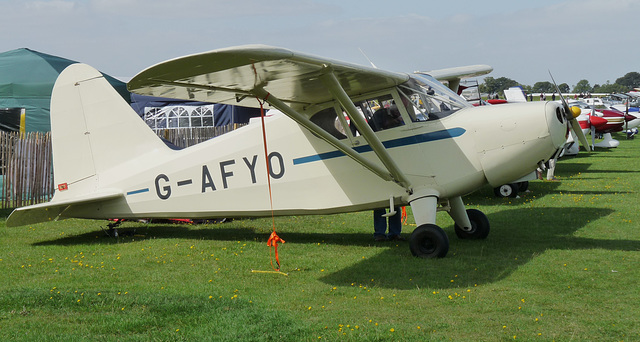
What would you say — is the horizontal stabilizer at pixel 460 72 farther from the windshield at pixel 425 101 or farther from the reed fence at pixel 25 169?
the reed fence at pixel 25 169

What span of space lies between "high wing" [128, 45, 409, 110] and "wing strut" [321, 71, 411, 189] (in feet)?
0.47

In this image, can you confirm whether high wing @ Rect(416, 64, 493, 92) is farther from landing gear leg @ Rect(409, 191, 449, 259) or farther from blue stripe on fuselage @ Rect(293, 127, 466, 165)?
landing gear leg @ Rect(409, 191, 449, 259)

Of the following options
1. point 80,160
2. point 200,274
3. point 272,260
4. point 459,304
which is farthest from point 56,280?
point 459,304

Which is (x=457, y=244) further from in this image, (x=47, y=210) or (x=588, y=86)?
(x=588, y=86)

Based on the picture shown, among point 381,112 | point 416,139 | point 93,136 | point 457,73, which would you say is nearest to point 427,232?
point 416,139

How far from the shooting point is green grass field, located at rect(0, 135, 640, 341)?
516 centimetres

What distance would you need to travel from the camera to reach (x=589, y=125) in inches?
1091

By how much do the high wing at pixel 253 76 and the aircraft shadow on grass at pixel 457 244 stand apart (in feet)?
7.25

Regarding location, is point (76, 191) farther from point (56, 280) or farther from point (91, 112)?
point (56, 280)

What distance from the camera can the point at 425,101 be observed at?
8.48 metres

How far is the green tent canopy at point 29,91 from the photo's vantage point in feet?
63.4

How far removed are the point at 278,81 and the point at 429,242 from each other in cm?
273

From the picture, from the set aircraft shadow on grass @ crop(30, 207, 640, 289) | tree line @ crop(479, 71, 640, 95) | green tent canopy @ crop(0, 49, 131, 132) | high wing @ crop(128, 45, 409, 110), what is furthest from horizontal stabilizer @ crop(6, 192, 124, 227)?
tree line @ crop(479, 71, 640, 95)

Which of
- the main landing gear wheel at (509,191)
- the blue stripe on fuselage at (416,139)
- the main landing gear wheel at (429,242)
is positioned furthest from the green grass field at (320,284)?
the main landing gear wheel at (509,191)
